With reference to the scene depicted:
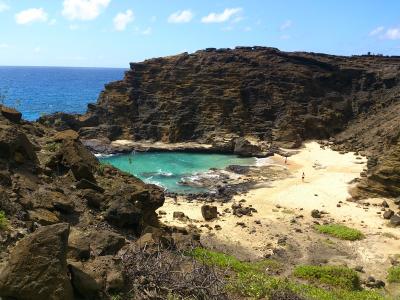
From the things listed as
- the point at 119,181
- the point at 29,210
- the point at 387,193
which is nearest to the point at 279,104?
the point at 387,193

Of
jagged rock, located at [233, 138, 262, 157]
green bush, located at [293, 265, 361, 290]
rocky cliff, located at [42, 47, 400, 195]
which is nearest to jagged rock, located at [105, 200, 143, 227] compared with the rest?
green bush, located at [293, 265, 361, 290]

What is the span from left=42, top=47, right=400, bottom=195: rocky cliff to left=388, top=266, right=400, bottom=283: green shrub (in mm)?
41466

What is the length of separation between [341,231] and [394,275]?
7945mm

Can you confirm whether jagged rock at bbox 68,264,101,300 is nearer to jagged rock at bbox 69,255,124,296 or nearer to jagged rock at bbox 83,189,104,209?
jagged rock at bbox 69,255,124,296

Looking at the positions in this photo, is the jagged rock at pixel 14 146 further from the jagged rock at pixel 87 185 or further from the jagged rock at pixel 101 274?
the jagged rock at pixel 101 274

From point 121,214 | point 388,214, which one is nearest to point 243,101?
point 388,214

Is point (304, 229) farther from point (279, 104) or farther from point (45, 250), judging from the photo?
point (279, 104)

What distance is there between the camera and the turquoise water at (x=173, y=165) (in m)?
48.0

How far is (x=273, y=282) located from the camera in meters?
11.8

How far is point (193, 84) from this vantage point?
72000 mm

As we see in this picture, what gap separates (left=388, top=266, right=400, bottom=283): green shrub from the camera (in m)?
20.5

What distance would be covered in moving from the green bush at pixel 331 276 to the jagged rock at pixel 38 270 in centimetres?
1377

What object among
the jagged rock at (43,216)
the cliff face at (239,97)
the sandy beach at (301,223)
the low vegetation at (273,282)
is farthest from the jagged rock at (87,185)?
the cliff face at (239,97)

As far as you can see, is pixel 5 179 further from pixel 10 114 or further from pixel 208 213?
pixel 208 213
